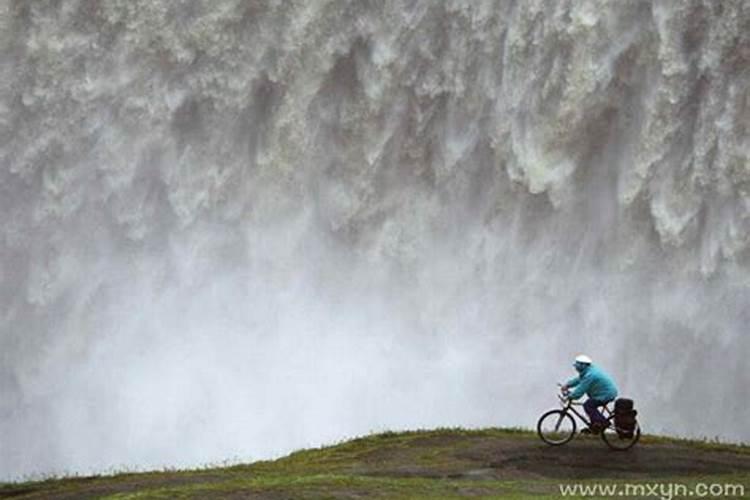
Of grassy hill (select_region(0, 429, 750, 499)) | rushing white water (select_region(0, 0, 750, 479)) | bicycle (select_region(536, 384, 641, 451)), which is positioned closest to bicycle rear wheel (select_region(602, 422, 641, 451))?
bicycle (select_region(536, 384, 641, 451))

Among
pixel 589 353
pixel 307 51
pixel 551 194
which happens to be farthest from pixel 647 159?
pixel 307 51

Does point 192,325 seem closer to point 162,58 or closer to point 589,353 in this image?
point 162,58

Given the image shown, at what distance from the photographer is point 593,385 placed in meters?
26.7

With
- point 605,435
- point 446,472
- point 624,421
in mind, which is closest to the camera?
point 446,472

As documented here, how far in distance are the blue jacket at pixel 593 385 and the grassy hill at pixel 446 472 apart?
101 cm

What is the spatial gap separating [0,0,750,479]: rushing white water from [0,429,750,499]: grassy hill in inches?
337

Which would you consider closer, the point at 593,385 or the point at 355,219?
the point at 593,385

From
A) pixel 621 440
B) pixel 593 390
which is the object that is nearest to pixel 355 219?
pixel 593 390

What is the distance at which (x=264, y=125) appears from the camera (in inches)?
1585

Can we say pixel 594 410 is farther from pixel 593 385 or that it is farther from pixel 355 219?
pixel 355 219

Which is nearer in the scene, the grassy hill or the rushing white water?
the grassy hill

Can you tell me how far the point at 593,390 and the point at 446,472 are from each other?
139 inches

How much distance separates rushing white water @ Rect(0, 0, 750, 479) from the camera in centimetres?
3628

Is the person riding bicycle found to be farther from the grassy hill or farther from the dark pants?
the grassy hill
